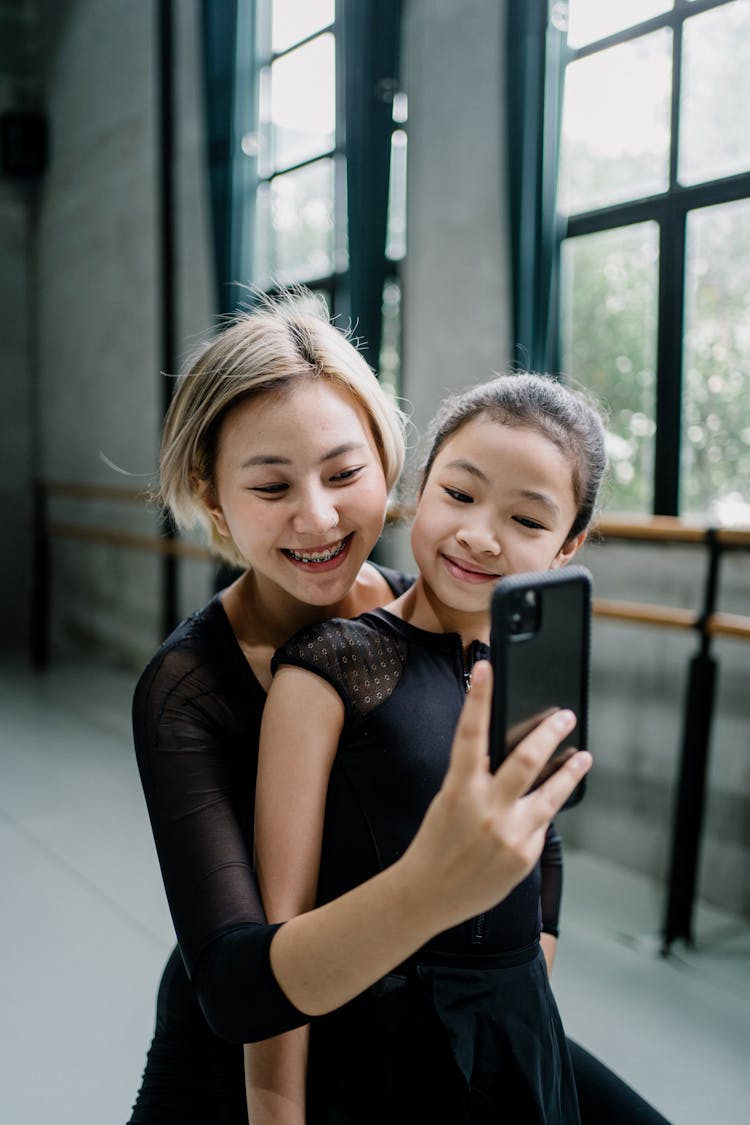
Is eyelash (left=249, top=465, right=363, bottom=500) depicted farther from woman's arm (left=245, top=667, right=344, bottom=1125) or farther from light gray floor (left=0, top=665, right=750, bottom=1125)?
light gray floor (left=0, top=665, right=750, bottom=1125)

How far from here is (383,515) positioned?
97 cm

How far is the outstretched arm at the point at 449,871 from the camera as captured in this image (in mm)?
615

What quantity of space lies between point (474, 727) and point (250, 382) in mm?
435

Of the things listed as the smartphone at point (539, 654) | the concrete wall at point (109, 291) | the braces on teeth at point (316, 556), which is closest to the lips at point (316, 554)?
the braces on teeth at point (316, 556)

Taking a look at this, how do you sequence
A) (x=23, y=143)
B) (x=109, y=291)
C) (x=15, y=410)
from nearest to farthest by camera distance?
1. (x=109, y=291)
2. (x=23, y=143)
3. (x=15, y=410)

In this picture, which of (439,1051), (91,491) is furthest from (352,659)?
(91,491)

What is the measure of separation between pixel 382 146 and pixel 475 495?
291 centimetres

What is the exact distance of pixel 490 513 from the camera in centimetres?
85

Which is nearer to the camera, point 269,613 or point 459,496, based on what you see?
point 459,496

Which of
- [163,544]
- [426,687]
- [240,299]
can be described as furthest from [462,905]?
[163,544]

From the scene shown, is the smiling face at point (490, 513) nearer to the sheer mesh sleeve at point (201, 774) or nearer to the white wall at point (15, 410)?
the sheer mesh sleeve at point (201, 774)

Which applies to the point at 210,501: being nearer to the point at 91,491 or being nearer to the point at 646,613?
the point at 646,613

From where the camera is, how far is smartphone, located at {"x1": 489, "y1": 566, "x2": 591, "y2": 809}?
64 cm

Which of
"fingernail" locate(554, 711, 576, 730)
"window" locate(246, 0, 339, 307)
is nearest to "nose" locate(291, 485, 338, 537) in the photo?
"fingernail" locate(554, 711, 576, 730)
